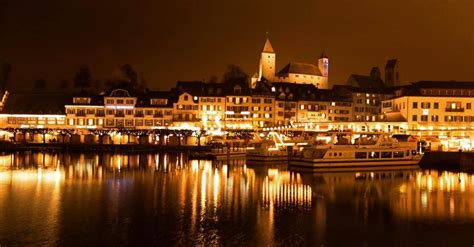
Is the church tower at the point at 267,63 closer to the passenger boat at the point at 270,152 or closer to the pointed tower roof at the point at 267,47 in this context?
the pointed tower roof at the point at 267,47

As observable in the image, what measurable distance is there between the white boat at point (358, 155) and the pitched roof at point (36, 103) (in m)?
52.8

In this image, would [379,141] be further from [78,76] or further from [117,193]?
[78,76]

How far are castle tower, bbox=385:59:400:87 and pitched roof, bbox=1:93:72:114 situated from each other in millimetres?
90913

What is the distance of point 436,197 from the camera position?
126 ft

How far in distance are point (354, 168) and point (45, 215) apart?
106 ft

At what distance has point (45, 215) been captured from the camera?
1208 inches

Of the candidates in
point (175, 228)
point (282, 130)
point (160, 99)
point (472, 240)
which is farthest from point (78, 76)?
point (472, 240)

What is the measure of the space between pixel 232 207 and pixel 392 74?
127850 millimetres

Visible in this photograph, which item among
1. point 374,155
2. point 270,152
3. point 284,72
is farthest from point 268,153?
point 284,72

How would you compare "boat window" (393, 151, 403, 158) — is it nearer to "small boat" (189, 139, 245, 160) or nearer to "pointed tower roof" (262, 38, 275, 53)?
"small boat" (189, 139, 245, 160)

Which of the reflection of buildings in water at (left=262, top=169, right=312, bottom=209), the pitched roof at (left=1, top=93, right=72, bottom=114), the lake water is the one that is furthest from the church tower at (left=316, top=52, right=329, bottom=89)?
the reflection of buildings in water at (left=262, top=169, right=312, bottom=209)

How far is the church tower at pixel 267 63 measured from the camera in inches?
5215

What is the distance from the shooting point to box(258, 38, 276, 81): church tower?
132 metres

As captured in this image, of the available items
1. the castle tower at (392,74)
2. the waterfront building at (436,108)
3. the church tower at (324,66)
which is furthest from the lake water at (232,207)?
the castle tower at (392,74)
